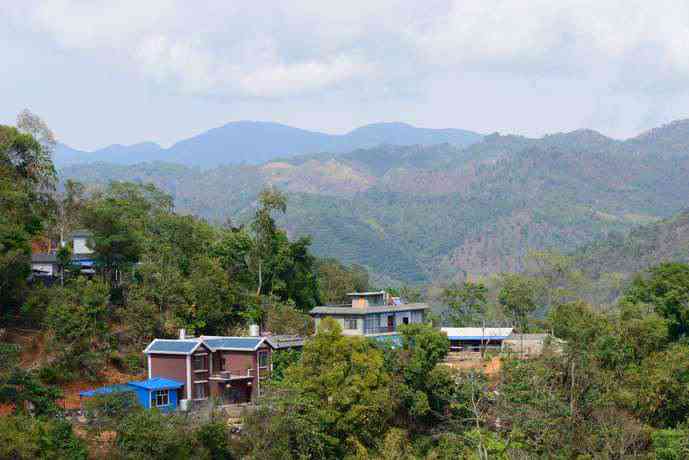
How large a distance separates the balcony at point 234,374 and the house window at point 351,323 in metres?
5.89

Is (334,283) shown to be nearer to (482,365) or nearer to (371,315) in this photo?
(371,315)

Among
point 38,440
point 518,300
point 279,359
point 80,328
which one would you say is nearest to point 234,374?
point 279,359

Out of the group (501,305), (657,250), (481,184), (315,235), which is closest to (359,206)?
(481,184)

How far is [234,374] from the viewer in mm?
28844

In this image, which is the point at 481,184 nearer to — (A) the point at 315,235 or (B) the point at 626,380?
(A) the point at 315,235

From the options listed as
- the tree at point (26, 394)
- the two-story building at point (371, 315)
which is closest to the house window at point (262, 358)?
the two-story building at point (371, 315)

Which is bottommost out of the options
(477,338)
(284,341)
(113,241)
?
(477,338)

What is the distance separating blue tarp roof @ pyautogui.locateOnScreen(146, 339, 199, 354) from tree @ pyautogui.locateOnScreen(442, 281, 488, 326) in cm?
1629

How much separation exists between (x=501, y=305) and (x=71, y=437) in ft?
79.5

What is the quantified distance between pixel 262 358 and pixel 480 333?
483 inches

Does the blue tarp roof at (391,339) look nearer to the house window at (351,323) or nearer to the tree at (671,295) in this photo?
the house window at (351,323)

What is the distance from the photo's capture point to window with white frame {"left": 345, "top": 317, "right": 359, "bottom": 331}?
111 feet

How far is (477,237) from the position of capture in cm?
15950

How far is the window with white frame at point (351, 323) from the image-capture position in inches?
1329
